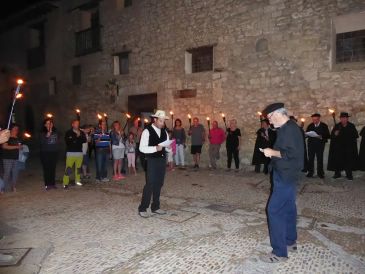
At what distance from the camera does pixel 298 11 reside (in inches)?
406

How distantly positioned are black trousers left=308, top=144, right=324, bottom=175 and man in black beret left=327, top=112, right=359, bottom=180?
30 cm

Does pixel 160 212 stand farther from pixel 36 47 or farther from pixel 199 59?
pixel 36 47

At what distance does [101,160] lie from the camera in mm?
9023

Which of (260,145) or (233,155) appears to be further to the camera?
(233,155)

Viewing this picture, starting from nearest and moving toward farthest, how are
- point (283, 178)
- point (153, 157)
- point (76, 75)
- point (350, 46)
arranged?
point (283, 178)
point (153, 157)
point (350, 46)
point (76, 75)

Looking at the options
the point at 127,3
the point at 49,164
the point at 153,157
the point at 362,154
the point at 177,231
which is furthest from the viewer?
the point at 127,3

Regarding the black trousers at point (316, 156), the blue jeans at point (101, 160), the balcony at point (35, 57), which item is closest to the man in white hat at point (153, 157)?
the blue jeans at point (101, 160)

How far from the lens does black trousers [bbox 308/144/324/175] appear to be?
9297 mm

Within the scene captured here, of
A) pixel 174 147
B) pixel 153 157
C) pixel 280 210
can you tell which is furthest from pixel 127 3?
pixel 280 210

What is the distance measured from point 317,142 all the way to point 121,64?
32.8ft

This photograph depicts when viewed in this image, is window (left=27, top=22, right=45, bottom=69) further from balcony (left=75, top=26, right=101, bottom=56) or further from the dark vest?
the dark vest

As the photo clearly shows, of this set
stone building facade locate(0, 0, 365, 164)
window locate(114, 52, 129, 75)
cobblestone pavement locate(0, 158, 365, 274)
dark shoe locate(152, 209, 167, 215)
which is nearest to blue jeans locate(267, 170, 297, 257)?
cobblestone pavement locate(0, 158, 365, 274)

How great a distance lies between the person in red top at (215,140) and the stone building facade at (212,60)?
846 millimetres

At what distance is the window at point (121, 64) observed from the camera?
15.3 m
